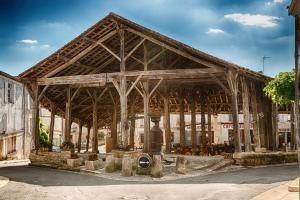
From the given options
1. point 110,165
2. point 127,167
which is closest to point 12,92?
point 110,165

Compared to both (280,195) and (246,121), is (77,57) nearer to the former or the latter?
(246,121)

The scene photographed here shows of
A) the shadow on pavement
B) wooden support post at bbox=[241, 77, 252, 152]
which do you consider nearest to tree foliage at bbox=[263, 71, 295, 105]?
the shadow on pavement

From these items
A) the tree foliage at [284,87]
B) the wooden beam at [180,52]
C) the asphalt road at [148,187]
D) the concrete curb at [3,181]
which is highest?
the wooden beam at [180,52]

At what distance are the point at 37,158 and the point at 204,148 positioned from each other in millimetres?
9174

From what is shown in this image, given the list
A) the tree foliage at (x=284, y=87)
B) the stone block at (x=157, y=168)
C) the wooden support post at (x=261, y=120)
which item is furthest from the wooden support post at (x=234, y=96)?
the wooden support post at (x=261, y=120)

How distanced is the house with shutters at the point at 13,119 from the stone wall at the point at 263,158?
15.3 m

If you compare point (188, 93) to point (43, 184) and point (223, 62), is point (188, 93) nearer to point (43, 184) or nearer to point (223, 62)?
point (223, 62)

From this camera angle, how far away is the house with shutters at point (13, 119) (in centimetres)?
2342

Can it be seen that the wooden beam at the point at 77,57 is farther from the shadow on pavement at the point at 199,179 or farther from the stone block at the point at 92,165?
the shadow on pavement at the point at 199,179

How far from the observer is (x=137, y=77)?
15.6m

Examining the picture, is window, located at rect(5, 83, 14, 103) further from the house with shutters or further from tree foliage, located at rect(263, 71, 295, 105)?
tree foliage, located at rect(263, 71, 295, 105)

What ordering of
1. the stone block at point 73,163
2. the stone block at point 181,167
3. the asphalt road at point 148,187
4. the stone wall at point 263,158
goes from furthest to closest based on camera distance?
the stone block at point 73,163, the stone wall at point 263,158, the stone block at point 181,167, the asphalt road at point 148,187

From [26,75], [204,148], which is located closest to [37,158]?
[26,75]

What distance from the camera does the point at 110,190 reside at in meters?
9.69
